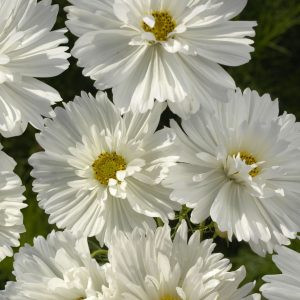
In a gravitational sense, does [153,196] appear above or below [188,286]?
above

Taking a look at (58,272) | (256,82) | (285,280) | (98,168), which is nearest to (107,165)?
(98,168)

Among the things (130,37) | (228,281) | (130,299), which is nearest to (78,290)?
(130,299)

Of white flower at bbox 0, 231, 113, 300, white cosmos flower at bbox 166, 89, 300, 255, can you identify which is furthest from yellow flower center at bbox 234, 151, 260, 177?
white flower at bbox 0, 231, 113, 300

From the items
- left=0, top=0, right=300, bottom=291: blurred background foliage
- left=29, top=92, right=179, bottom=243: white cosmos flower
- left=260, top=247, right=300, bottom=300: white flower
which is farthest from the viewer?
left=0, top=0, right=300, bottom=291: blurred background foliage

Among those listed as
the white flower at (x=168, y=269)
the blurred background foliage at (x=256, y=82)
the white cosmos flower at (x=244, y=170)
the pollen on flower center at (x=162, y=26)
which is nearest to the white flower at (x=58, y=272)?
the white flower at (x=168, y=269)

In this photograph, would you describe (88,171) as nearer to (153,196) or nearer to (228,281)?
(153,196)

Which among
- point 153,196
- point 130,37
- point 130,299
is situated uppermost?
point 130,37

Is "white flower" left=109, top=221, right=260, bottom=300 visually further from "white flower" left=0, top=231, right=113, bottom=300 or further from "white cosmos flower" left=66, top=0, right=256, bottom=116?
"white cosmos flower" left=66, top=0, right=256, bottom=116
